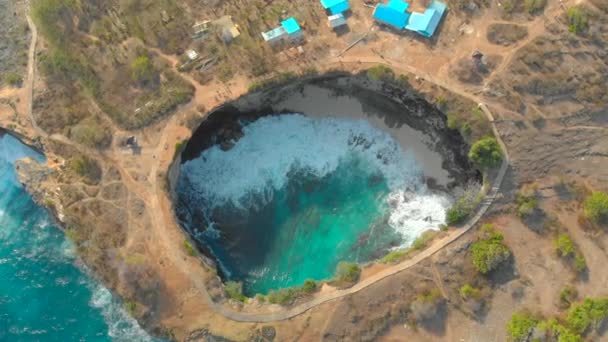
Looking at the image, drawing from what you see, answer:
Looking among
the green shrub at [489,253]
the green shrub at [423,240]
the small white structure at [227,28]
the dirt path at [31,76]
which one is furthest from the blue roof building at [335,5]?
the dirt path at [31,76]

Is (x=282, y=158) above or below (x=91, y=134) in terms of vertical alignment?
below

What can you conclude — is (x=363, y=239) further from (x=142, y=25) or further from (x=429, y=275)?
(x=142, y=25)

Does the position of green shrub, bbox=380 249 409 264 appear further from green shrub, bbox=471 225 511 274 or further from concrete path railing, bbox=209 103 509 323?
green shrub, bbox=471 225 511 274

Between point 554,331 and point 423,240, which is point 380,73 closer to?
point 423,240

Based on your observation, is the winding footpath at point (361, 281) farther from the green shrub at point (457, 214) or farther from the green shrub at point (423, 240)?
the green shrub at point (457, 214)

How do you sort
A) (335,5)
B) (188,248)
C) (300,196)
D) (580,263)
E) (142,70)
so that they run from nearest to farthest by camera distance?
(580,263) → (188,248) → (142,70) → (335,5) → (300,196)

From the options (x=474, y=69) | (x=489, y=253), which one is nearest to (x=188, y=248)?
(x=489, y=253)
